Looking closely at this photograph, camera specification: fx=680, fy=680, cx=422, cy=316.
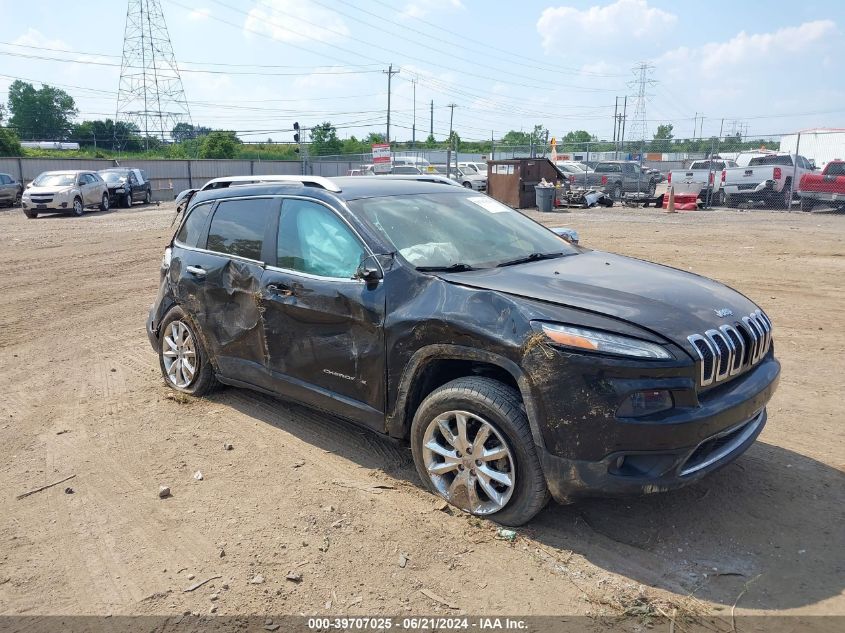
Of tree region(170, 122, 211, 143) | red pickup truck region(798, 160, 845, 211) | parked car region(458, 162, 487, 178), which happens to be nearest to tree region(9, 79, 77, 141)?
tree region(170, 122, 211, 143)

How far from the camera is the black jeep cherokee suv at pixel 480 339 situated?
10.2ft

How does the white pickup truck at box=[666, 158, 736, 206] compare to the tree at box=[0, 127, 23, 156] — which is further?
the tree at box=[0, 127, 23, 156]

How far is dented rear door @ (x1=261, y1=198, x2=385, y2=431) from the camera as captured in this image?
3.91 metres

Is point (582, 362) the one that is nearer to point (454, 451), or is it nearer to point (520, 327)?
point (520, 327)

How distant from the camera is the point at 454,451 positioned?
141 inches

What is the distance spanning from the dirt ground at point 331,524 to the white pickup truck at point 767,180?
19.6 metres

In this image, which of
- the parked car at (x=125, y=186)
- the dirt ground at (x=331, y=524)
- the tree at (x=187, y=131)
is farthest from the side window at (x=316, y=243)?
the tree at (x=187, y=131)

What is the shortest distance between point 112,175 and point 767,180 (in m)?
25.4

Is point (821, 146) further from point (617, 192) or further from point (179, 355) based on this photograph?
point (179, 355)

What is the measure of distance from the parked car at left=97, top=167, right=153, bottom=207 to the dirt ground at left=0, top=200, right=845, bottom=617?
24.2 metres

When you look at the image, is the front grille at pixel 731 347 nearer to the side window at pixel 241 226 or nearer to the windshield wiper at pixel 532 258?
the windshield wiper at pixel 532 258

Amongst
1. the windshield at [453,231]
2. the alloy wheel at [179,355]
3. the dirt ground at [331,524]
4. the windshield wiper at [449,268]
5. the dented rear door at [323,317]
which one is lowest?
the dirt ground at [331,524]

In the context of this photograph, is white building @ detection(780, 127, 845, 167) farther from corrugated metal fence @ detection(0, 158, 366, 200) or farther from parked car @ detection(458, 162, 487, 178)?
corrugated metal fence @ detection(0, 158, 366, 200)

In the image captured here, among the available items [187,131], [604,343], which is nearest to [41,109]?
[187,131]
